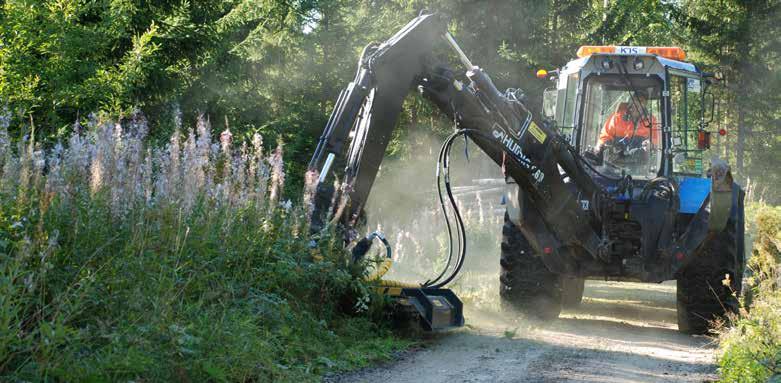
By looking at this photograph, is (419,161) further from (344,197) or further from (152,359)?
(152,359)

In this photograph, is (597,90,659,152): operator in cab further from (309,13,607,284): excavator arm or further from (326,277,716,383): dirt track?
(326,277,716,383): dirt track

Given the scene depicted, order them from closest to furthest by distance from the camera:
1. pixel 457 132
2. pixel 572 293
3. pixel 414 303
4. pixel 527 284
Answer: pixel 414 303 < pixel 457 132 < pixel 527 284 < pixel 572 293

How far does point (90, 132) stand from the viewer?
7.04 m

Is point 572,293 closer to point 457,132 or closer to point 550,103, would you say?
point 550,103

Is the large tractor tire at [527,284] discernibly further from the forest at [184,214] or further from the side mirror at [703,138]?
the side mirror at [703,138]

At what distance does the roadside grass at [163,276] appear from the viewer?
524 centimetres

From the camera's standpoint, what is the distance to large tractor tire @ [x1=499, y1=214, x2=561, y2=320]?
1053 centimetres

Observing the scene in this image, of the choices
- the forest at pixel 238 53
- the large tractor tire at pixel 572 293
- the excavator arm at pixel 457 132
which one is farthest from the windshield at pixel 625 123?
the large tractor tire at pixel 572 293

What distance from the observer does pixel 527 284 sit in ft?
34.7

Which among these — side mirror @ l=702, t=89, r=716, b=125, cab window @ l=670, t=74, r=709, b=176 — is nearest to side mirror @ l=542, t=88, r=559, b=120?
cab window @ l=670, t=74, r=709, b=176

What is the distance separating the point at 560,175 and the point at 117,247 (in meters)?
5.02

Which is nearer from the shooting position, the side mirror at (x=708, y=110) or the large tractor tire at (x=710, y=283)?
the large tractor tire at (x=710, y=283)

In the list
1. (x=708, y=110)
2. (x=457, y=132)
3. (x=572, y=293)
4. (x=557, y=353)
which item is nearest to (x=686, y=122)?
(x=708, y=110)

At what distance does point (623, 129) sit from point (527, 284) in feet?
7.02
